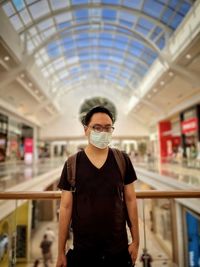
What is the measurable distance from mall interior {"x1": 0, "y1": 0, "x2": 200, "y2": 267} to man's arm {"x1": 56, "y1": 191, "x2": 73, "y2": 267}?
0.38 metres

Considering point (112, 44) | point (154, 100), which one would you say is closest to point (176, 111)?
point (154, 100)

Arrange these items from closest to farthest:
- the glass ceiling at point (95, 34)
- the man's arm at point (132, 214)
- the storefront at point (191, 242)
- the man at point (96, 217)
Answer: the man at point (96, 217), the man's arm at point (132, 214), the storefront at point (191, 242), the glass ceiling at point (95, 34)

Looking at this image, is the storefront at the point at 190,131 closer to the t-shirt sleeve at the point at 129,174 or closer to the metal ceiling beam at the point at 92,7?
the metal ceiling beam at the point at 92,7

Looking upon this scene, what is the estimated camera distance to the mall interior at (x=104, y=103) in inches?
119

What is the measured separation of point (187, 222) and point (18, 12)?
1182cm

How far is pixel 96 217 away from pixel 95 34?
21.6 m

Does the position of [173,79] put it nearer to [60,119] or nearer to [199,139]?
[199,139]

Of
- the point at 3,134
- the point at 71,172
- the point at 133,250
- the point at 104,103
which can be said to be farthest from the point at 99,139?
the point at 3,134

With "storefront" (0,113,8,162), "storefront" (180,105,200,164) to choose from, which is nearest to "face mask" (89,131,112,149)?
"storefront" (180,105,200,164)

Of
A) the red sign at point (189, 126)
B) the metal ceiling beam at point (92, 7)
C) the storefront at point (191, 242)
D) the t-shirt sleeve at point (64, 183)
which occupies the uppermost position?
the metal ceiling beam at point (92, 7)

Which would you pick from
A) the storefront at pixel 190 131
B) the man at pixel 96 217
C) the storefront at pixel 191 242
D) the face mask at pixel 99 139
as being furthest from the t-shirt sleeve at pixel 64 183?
the storefront at pixel 190 131

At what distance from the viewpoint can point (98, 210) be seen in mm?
1413

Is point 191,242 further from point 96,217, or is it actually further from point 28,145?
point 28,145

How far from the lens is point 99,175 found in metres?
1.44
